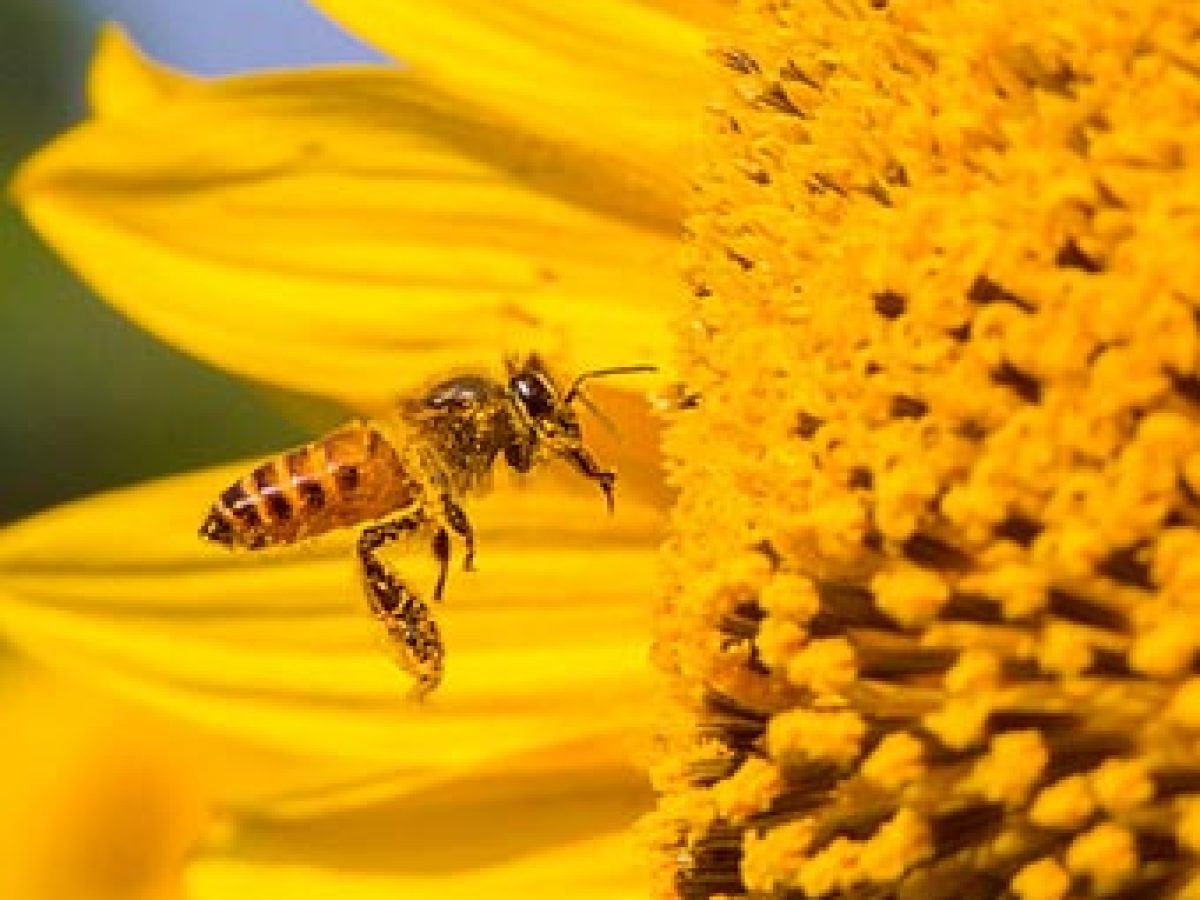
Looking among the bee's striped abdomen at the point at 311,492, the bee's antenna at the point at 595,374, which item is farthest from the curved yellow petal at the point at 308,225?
the bee's striped abdomen at the point at 311,492

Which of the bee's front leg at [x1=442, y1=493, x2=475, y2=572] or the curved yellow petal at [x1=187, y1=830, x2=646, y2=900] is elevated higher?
the bee's front leg at [x1=442, y1=493, x2=475, y2=572]

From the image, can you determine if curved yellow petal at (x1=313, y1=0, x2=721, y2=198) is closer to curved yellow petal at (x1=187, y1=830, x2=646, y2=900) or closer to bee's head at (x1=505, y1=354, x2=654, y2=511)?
bee's head at (x1=505, y1=354, x2=654, y2=511)

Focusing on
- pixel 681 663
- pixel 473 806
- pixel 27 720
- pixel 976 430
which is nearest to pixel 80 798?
pixel 27 720

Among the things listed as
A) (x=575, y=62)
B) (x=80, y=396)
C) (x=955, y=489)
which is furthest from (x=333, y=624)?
(x=80, y=396)

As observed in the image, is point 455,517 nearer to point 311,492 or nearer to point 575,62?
point 311,492

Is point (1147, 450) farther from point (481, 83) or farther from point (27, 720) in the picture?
point (27, 720)

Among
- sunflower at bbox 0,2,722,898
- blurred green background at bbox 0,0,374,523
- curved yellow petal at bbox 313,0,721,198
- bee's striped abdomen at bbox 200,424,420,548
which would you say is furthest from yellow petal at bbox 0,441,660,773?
blurred green background at bbox 0,0,374,523

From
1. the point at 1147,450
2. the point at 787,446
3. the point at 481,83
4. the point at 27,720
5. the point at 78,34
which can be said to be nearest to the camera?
the point at 1147,450
